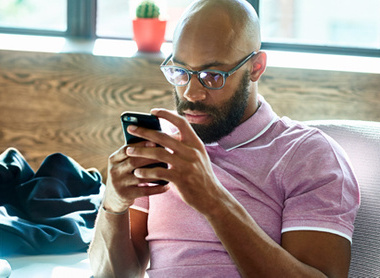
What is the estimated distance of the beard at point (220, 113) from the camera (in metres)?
1.48

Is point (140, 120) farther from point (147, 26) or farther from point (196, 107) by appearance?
point (147, 26)

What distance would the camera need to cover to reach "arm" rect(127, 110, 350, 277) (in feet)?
3.80

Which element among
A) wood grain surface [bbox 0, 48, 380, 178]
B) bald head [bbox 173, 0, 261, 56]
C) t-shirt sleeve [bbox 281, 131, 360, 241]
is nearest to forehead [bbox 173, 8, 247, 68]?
bald head [bbox 173, 0, 261, 56]

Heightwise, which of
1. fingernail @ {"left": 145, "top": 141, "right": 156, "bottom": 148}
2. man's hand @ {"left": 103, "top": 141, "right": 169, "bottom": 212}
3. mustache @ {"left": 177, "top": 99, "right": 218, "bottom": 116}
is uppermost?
fingernail @ {"left": 145, "top": 141, "right": 156, "bottom": 148}

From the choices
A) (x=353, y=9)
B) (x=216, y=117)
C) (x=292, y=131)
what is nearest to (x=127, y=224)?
(x=216, y=117)

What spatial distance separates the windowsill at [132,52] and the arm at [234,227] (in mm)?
1200

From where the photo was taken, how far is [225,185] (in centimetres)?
144

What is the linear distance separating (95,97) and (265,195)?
1220 mm

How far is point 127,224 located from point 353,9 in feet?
5.31

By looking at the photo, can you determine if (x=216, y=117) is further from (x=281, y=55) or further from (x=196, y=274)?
(x=281, y=55)

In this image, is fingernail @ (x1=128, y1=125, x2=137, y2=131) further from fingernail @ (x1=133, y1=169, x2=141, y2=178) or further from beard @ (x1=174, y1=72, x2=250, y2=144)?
beard @ (x1=174, y1=72, x2=250, y2=144)

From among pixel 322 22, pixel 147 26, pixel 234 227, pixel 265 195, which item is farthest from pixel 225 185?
pixel 322 22

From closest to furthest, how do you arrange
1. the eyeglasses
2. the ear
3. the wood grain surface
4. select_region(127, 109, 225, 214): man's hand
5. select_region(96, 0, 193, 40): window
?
select_region(127, 109, 225, 214): man's hand < the eyeglasses < the ear < the wood grain surface < select_region(96, 0, 193, 40): window

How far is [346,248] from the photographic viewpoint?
1273 mm
